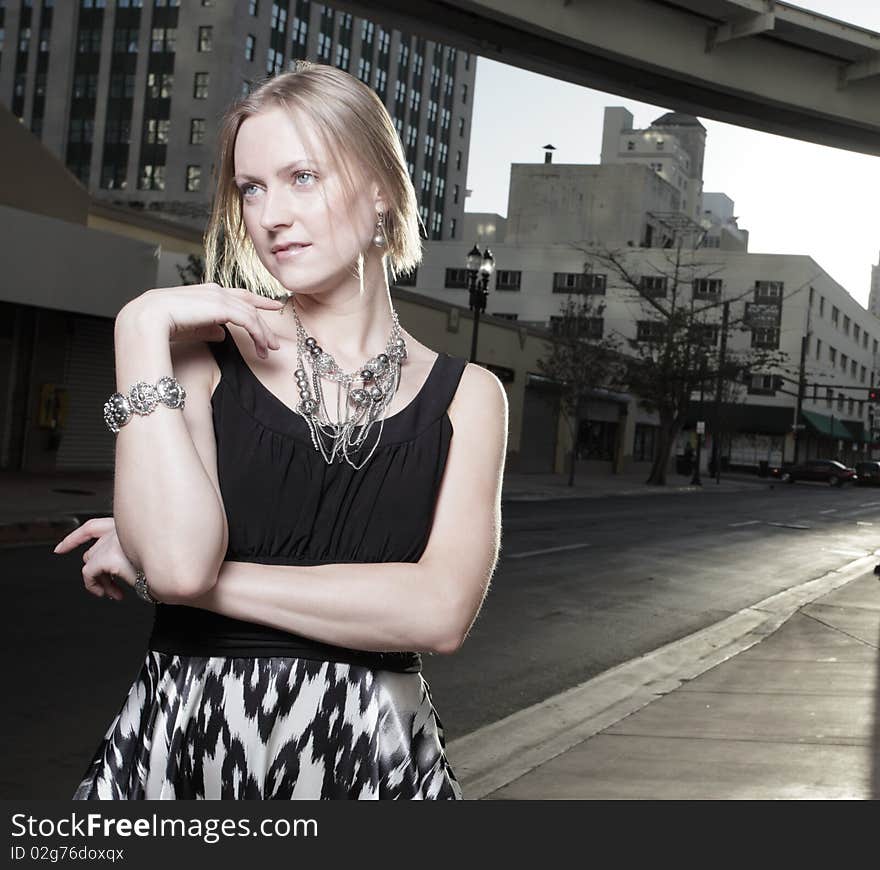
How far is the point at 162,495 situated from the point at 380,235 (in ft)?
1.78

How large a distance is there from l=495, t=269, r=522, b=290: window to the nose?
71.3m

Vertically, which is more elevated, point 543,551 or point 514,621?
point 543,551

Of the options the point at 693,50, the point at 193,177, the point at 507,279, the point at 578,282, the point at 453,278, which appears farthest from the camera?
the point at 507,279

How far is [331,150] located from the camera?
166 centimetres

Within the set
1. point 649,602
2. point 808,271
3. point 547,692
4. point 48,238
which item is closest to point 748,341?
point 808,271

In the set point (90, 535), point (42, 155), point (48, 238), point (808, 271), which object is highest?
point (808, 271)

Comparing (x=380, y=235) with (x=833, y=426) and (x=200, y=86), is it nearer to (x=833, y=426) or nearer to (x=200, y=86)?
(x=200, y=86)

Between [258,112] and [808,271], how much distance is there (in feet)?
252

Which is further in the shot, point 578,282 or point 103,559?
point 578,282

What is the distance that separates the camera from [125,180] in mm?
74562

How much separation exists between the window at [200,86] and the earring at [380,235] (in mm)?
73148

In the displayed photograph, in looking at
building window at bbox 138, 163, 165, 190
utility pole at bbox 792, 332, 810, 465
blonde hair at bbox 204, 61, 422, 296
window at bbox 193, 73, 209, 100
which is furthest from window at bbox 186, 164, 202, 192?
blonde hair at bbox 204, 61, 422, 296

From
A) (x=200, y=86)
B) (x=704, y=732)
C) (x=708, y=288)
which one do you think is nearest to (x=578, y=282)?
(x=708, y=288)

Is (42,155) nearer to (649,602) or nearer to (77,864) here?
(649,602)
